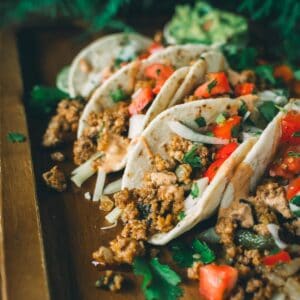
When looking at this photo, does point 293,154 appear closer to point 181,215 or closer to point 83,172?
point 181,215

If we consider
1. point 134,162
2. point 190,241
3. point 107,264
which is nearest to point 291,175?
point 190,241

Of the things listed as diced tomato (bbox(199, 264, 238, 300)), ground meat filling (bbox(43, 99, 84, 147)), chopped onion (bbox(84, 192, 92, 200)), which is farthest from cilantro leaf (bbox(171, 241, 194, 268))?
ground meat filling (bbox(43, 99, 84, 147))

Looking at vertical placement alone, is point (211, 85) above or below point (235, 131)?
above

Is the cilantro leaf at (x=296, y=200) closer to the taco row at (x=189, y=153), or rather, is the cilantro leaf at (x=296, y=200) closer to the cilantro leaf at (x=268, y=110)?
the taco row at (x=189, y=153)

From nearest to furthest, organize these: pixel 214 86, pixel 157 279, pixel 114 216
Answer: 1. pixel 157 279
2. pixel 114 216
3. pixel 214 86

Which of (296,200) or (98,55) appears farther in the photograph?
(98,55)

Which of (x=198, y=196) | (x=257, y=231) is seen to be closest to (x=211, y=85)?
(x=198, y=196)

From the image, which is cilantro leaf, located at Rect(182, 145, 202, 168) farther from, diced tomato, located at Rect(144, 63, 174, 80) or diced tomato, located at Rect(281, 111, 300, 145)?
diced tomato, located at Rect(144, 63, 174, 80)
